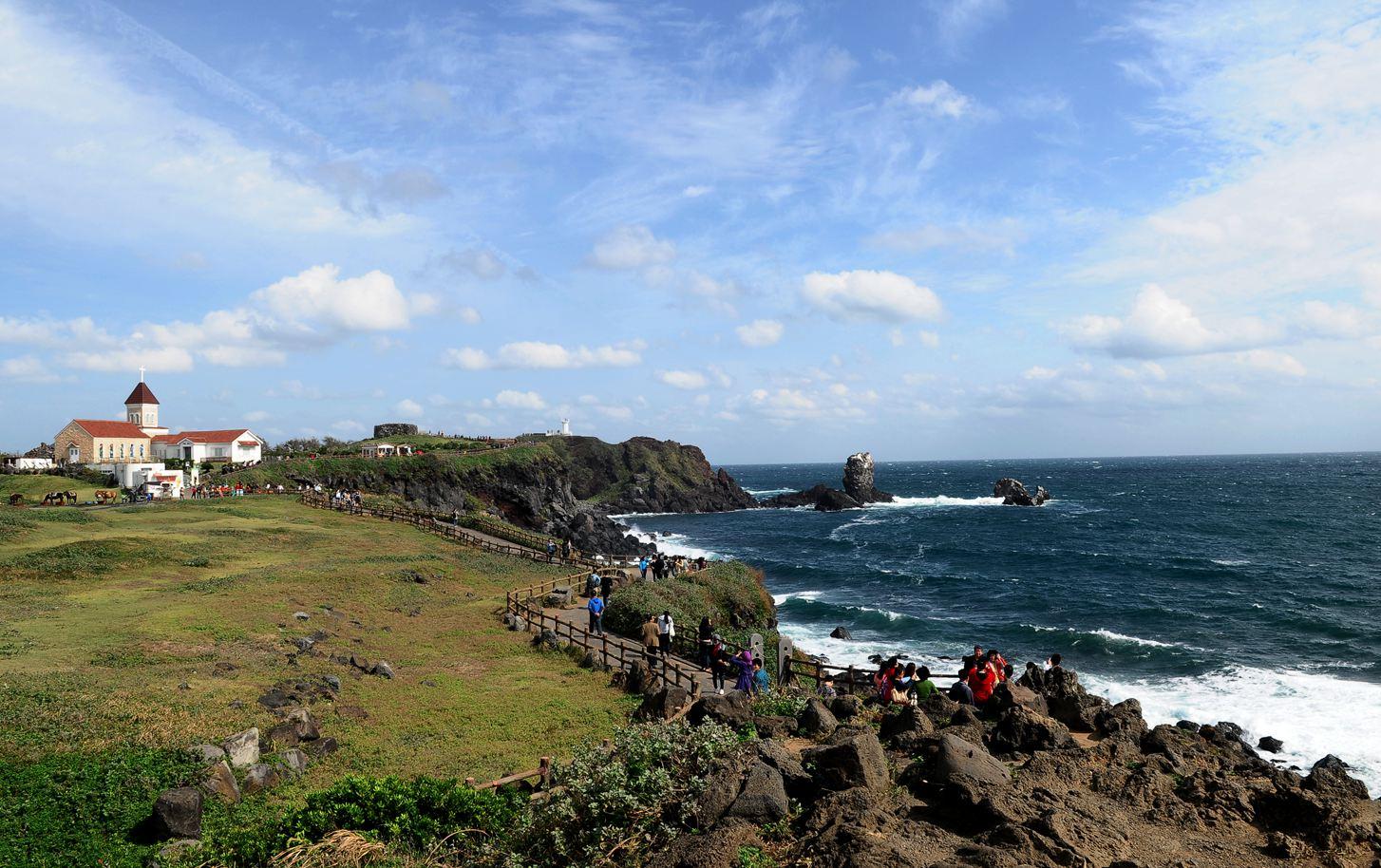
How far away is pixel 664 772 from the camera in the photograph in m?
10.9

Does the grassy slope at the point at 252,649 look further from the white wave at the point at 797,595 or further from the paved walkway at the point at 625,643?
the white wave at the point at 797,595

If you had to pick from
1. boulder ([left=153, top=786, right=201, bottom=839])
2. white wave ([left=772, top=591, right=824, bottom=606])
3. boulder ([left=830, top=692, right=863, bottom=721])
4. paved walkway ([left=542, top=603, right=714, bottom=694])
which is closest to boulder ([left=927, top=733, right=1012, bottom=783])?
boulder ([left=830, top=692, right=863, bottom=721])

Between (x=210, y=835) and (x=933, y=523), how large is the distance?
9027cm

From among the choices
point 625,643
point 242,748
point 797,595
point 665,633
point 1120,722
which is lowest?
point 797,595

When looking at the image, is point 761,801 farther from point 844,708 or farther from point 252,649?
point 252,649

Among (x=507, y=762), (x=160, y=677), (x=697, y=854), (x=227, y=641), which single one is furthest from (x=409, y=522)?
(x=697, y=854)

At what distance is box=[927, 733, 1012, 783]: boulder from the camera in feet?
37.2

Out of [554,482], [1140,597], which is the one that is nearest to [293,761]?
[1140,597]

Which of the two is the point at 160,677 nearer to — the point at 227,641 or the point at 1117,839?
the point at 227,641

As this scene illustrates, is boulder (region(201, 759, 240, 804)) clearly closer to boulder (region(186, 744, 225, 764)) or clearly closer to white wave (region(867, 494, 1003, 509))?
boulder (region(186, 744, 225, 764))

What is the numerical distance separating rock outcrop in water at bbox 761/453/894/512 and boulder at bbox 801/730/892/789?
358 ft

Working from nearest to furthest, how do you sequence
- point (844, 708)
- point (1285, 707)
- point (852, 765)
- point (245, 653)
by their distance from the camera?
point (852, 765), point (844, 708), point (245, 653), point (1285, 707)

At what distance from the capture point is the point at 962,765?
1155 cm

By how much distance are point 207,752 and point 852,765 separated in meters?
11.3
